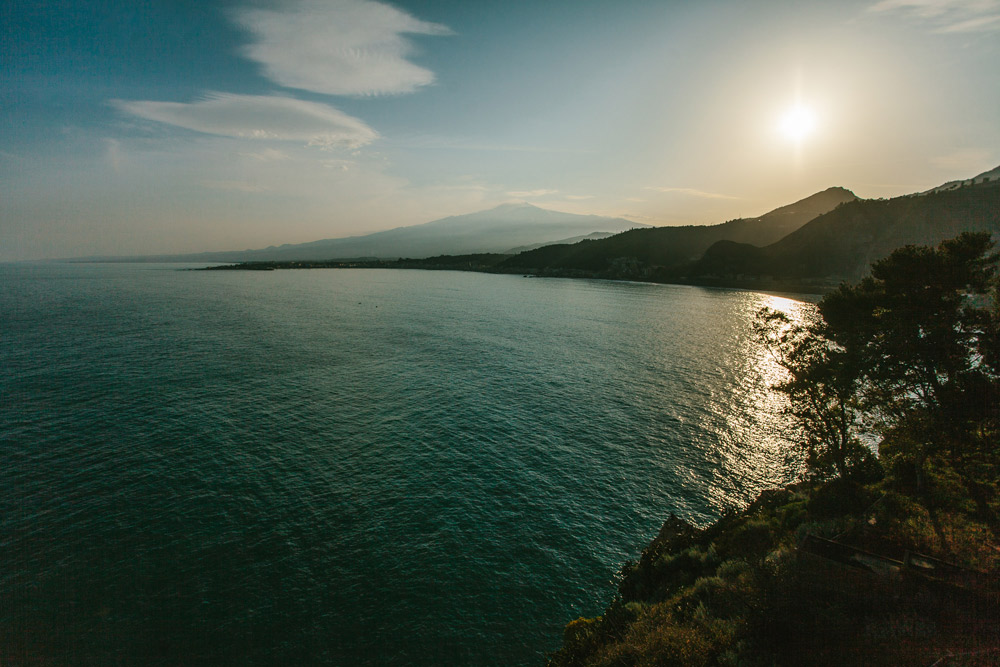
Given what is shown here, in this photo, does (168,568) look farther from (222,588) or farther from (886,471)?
(886,471)

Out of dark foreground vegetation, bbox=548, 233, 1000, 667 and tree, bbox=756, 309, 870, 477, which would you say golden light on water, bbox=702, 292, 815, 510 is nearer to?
tree, bbox=756, 309, 870, 477

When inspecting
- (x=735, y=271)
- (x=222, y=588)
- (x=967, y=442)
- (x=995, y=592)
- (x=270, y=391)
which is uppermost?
(x=735, y=271)

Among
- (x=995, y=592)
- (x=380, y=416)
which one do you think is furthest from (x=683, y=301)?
(x=995, y=592)

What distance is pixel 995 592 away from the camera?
14.2m

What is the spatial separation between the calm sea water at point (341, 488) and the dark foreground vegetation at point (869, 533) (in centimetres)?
496

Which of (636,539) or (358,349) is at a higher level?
(358,349)

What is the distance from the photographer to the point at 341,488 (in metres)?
31.0

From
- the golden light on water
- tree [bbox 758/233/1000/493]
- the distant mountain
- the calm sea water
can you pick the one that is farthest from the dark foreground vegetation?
the distant mountain

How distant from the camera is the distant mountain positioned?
11619 centimetres

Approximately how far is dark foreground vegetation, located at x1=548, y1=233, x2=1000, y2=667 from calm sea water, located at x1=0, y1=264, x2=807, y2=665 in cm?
Answer: 496

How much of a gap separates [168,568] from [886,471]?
156ft

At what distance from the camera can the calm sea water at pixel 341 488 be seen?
20672 millimetres

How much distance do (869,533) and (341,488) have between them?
32215 mm

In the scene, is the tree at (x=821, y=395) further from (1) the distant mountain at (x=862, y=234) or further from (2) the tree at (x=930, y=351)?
(1) the distant mountain at (x=862, y=234)
